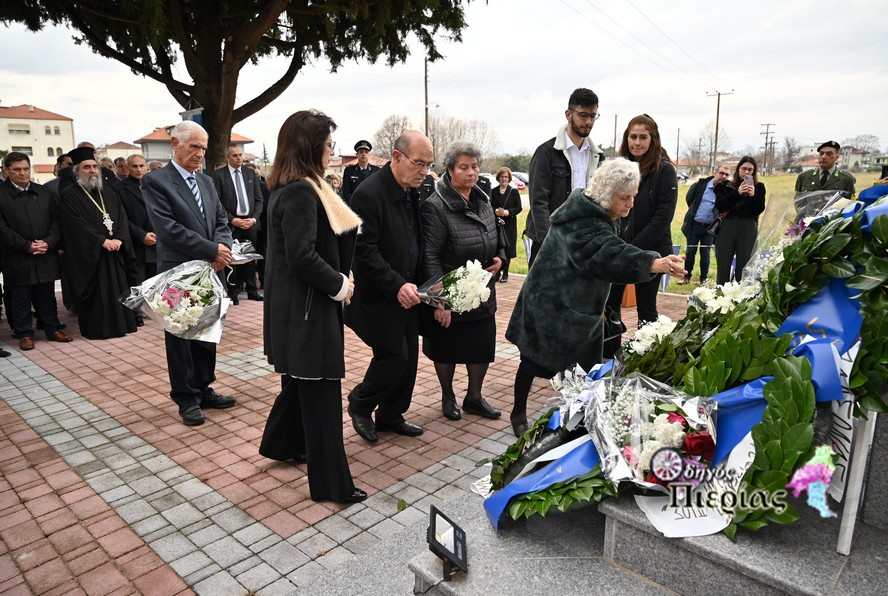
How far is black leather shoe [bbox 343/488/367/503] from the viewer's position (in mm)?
3290

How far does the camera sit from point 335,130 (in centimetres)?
325

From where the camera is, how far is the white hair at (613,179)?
3.29 m

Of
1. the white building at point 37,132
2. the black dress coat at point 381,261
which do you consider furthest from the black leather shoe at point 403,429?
the white building at point 37,132

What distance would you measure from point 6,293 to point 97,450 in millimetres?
→ 4127

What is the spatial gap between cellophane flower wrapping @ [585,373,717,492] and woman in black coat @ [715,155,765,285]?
6.29m

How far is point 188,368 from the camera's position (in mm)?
4488

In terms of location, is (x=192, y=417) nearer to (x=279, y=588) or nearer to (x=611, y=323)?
(x=279, y=588)

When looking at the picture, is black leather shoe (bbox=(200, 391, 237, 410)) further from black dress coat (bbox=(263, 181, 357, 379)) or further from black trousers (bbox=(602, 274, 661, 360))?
black trousers (bbox=(602, 274, 661, 360))

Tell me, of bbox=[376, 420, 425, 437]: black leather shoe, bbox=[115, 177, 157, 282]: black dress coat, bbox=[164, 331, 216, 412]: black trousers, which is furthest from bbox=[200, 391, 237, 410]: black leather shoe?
bbox=[115, 177, 157, 282]: black dress coat

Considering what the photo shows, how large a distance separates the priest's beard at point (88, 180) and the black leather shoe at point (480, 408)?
17.1 ft

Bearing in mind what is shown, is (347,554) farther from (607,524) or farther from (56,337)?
(56,337)

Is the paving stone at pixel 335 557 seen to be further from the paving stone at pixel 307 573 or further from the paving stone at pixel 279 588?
the paving stone at pixel 279 588

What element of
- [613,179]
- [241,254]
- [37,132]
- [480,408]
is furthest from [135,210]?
[37,132]

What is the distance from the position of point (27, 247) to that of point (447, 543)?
21.5 feet
